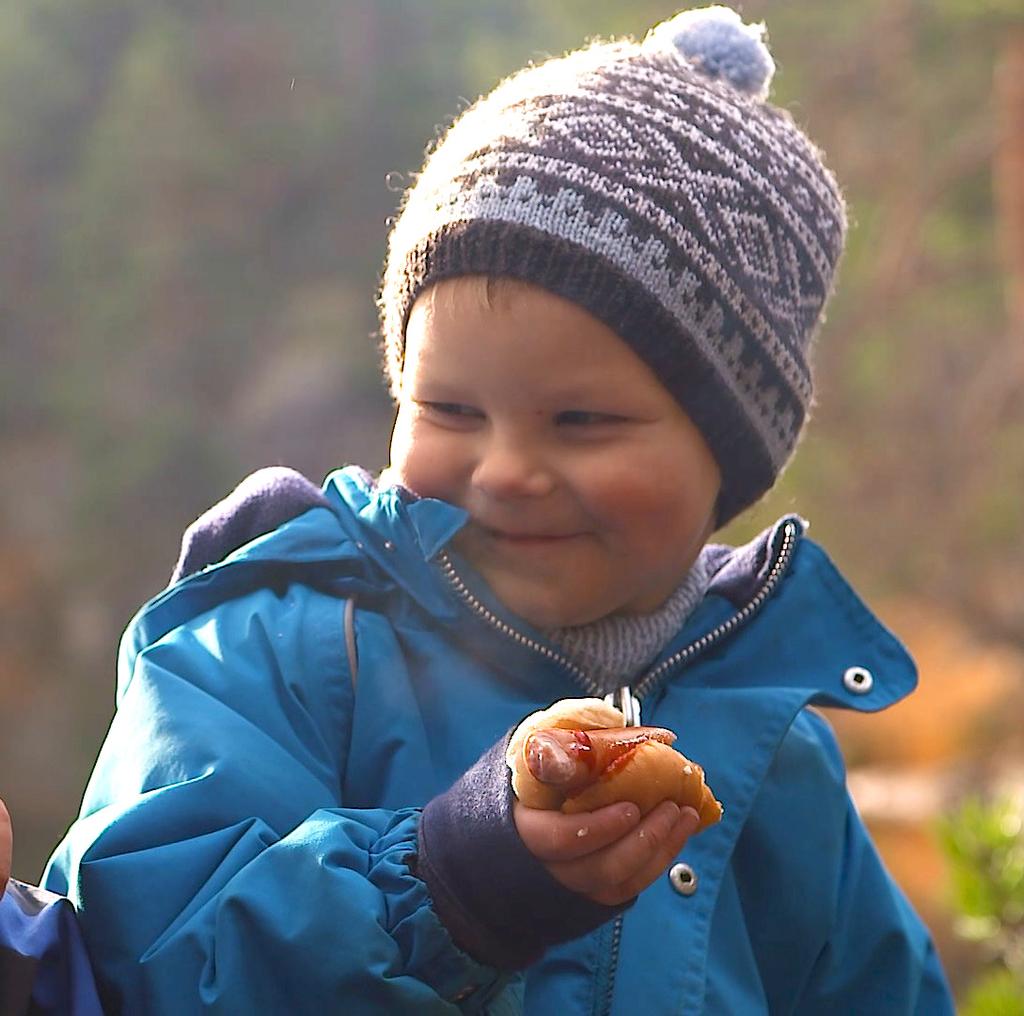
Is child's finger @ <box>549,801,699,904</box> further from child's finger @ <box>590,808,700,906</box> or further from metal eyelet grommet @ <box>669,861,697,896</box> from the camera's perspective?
metal eyelet grommet @ <box>669,861,697,896</box>

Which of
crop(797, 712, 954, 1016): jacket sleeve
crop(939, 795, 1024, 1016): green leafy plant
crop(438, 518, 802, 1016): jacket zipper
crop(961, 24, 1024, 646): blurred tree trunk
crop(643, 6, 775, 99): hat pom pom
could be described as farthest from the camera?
crop(961, 24, 1024, 646): blurred tree trunk

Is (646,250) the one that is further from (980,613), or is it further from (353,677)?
(980,613)

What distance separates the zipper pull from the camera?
1.33 metres

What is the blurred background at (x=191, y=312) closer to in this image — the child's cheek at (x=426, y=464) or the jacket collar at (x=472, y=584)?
the jacket collar at (x=472, y=584)

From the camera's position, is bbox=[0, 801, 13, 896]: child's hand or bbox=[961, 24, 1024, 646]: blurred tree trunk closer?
bbox=[0, 801, 13, 896]: child's hand

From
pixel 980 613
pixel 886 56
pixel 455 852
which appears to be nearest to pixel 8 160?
pixel 886 56

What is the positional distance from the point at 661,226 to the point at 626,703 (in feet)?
1.29

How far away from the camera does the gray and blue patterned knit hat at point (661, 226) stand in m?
1.29

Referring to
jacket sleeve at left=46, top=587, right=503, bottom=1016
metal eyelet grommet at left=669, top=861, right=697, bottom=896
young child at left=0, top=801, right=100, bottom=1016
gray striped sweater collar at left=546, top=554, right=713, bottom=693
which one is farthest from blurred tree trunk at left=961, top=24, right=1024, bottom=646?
young child at left=0, top=801, right=100, bottom=1016

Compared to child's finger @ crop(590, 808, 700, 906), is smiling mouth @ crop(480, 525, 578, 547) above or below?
above

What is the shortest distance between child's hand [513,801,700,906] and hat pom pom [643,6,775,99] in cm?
82

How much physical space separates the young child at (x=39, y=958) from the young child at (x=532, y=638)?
24 millimetres

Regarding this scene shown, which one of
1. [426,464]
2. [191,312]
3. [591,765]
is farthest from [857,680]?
[191,312]

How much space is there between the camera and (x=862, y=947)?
4.77 ft
